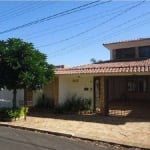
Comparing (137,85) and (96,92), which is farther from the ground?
(137,85)

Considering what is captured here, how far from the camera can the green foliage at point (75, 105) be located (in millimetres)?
23156

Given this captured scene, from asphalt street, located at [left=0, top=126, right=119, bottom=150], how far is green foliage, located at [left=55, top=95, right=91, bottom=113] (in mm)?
8157

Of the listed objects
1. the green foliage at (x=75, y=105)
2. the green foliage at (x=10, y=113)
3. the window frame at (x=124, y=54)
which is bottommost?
the green foliage at (x=10, y=113)

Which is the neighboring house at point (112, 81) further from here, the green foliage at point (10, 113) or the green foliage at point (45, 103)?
the green foliage at point (10, 113)

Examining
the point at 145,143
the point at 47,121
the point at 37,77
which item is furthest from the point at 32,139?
the point at 37,77

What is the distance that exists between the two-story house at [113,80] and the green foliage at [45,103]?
319 mm

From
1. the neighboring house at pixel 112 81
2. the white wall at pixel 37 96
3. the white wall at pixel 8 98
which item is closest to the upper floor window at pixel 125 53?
the neighboring house at pixel 112 81

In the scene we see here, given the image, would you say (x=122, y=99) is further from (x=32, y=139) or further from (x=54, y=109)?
(x=32, y=139)

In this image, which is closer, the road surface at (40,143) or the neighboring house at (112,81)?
the road surface at (40,143)

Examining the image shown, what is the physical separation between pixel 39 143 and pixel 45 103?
41.0ft

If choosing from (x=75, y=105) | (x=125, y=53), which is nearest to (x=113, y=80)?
(x=125, y=53)

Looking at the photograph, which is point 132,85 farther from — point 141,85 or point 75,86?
point 75,86

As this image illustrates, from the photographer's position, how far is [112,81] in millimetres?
32094

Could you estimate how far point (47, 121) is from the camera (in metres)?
19.0
